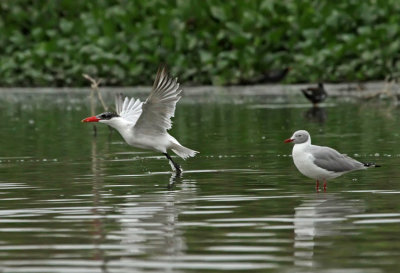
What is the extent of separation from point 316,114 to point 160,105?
11.0 metres

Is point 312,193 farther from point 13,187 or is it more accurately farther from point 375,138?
point 375,138

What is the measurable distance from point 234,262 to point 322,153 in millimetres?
4494

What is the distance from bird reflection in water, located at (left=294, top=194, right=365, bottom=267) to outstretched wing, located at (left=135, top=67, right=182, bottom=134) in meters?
3.69

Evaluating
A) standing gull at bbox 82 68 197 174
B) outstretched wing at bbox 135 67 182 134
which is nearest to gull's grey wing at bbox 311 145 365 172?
standing gull at bbox 82 68 197 174

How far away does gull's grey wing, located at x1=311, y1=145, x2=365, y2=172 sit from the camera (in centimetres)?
1223

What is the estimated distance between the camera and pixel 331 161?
12.3 metres

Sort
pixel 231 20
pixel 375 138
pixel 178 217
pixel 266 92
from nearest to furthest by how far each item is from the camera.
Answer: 1. pixel 178 217
2. pixel 375 138
3. pixel 266 92
4. pixel 231 20

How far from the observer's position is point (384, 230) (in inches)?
365

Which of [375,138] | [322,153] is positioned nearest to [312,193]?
[322,153]

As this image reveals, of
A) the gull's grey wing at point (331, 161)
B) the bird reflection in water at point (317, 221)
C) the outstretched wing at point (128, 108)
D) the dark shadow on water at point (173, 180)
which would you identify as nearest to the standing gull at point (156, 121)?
the dark shadow on water at point (173, 180)

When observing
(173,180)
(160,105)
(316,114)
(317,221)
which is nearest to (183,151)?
(160,105)

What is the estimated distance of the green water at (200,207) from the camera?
27.0 feet

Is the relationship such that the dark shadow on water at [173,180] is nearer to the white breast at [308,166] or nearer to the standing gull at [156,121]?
the standing gull at [156,121]

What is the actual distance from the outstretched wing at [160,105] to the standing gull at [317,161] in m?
2.83
